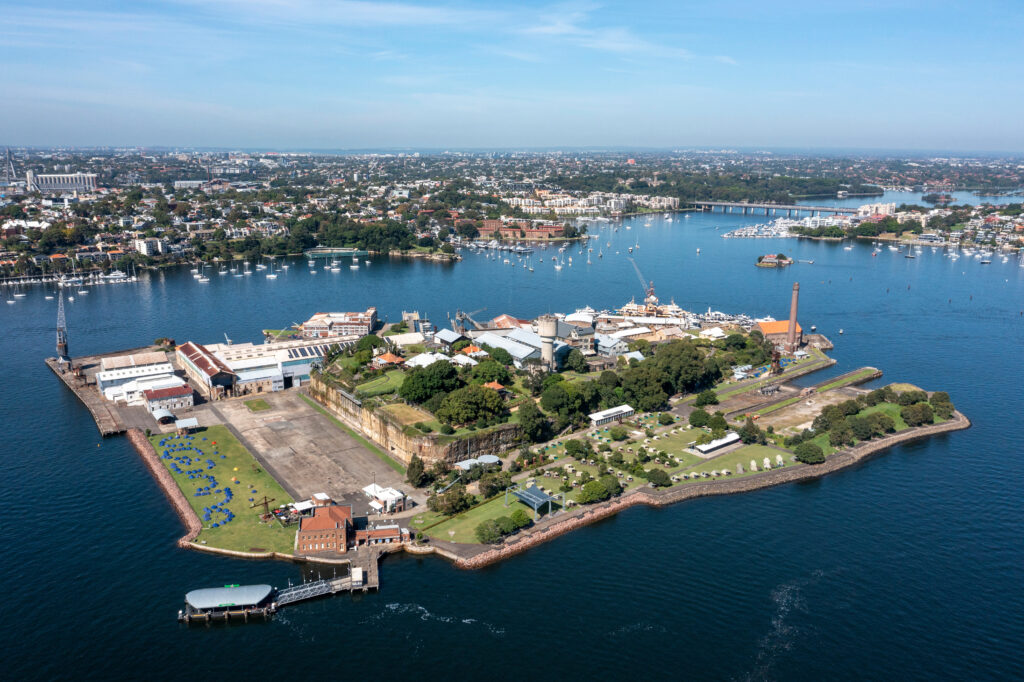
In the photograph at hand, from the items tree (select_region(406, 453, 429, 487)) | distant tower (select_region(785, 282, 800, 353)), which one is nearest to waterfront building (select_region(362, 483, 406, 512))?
tree (select_region(406, 453, 429, 487))

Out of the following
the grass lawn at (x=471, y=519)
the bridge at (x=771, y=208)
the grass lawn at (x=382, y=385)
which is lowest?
the grass lawn at (x=471, y=519)

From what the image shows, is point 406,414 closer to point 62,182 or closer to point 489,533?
point 489,533

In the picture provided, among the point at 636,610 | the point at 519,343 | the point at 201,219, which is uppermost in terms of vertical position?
the point at 201,219

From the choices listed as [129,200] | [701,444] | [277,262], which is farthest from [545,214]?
[701,444]

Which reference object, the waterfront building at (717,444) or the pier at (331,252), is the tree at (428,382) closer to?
the waterfront building at (717,444)

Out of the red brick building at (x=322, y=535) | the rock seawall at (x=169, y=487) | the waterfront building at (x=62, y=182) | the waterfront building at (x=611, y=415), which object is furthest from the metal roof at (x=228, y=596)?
the waterfront building at (x=62, y=182)

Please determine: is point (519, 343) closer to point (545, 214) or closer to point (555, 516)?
point (555, 516)

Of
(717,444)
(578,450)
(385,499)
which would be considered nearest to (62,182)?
(385,499)

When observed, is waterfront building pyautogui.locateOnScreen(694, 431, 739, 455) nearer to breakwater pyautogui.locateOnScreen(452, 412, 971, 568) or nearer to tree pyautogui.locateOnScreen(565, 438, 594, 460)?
breakwater pyautogui.locateOnScreen(452, 412, 971, 568)

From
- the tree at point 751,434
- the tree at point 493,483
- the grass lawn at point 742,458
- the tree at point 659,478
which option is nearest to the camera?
the tree at point 493,483
